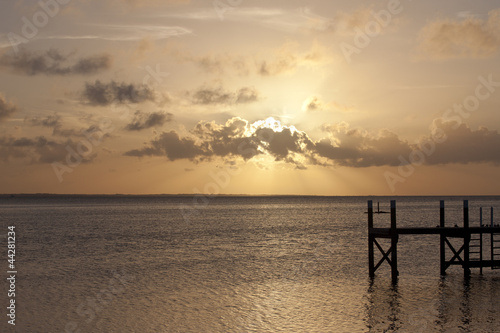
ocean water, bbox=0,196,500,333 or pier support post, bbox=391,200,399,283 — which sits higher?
pier support post, bbox=391,200,399,283

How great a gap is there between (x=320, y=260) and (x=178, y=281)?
15.4m

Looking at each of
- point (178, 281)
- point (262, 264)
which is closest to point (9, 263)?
point (178, 281)

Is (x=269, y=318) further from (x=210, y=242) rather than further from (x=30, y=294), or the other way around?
(x=210, y=242)

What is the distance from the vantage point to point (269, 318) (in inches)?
912

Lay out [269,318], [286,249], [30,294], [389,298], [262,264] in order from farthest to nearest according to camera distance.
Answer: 1. [286,249]
2. [262,264]
3. [30,294]
4. [389,298]
5. [269,318]
